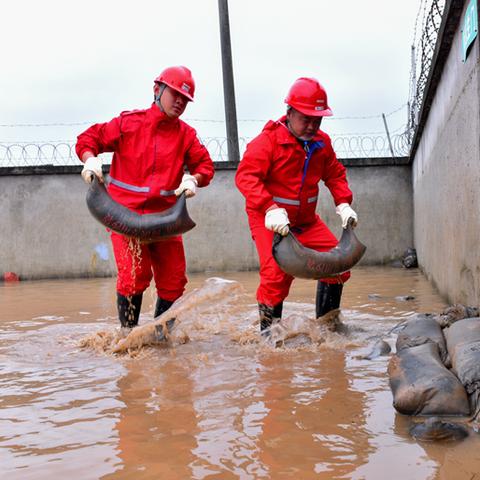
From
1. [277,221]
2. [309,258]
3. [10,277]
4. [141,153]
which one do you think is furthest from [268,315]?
[10,277]

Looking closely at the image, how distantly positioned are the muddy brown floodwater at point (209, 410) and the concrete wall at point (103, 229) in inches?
281

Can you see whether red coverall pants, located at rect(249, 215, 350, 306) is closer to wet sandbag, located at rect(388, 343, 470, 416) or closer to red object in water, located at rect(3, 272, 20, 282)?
wet sandbag, located at rect(388, 343, 470, 416)

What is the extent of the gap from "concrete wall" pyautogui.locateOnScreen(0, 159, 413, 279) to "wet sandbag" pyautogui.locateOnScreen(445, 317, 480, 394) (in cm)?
918

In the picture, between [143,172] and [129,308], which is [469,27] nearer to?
[143,172]

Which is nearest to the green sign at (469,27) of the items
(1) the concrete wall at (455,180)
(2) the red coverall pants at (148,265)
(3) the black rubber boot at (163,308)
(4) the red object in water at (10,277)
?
(1) the concrete wall at (455,180)

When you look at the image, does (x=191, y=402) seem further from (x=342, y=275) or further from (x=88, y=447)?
(x=342, y=275)

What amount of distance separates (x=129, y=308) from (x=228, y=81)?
39.4ft

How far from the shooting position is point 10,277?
12281mm

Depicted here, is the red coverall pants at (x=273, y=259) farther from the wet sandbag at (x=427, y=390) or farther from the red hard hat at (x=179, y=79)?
the wet sandbag at (x=427, y=390)

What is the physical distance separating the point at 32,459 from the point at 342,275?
2.81 meters

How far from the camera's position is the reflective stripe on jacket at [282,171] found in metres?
4.61

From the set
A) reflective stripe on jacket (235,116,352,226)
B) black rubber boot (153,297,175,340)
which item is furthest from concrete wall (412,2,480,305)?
black rubber boot (153,297,175,340)

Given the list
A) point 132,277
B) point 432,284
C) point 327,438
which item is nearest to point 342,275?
point 132,277

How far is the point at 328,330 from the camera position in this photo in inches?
188
